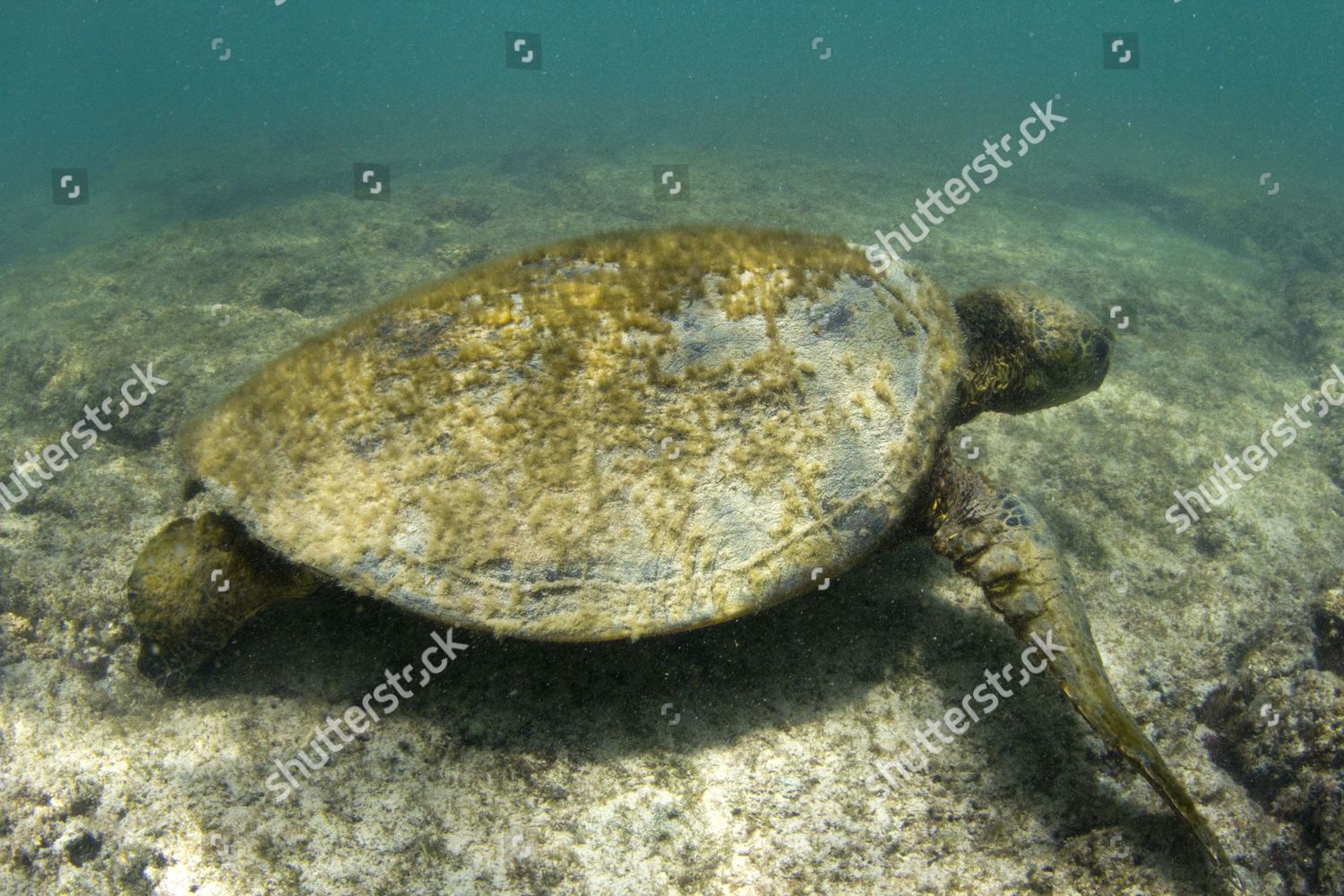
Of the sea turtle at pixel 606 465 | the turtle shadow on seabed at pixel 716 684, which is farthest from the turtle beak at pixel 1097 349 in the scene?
the turtle shadow on seabed at pixel 716 684

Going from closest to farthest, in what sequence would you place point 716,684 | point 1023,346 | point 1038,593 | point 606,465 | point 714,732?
point 606,465 < point 1038,593 < point 714,732 < point 716,684 < point 1023,346

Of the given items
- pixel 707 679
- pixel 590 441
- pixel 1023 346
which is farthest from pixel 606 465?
pixel 1023 346

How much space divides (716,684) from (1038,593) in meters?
1.63

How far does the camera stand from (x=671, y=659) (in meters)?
3.17

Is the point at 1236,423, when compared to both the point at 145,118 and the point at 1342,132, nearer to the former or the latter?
the point at 1342,132

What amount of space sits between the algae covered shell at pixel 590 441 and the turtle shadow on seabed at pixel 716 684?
15.9 inches

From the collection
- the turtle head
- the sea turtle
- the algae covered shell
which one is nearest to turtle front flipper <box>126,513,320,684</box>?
the sea turtle

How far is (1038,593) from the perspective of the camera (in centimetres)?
285

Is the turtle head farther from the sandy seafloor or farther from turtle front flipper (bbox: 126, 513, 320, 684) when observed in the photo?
turtle front flipper (bbox: 126, 513, 320, 684)

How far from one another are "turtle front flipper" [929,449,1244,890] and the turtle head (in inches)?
38.9

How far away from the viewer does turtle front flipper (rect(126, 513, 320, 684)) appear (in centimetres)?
291

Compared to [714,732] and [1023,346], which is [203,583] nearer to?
[714,732]

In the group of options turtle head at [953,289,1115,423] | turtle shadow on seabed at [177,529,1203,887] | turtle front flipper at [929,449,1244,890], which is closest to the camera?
turtle front flipper at [929,449,1244,890]

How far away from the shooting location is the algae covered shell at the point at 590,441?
2.60 metres
